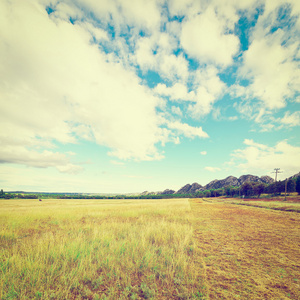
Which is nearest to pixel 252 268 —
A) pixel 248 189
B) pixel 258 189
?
pixel 258 189

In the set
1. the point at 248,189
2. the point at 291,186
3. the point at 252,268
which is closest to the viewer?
the point at 252,268

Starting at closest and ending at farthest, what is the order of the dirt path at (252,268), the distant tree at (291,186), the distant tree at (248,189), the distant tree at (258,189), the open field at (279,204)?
the dirt path at (252,268) → the open field at (279,204) → the distant tree at (291,186) → the distant tree at (258,189) → the distant tree at (248,189)

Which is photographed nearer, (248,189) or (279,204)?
(279,204)

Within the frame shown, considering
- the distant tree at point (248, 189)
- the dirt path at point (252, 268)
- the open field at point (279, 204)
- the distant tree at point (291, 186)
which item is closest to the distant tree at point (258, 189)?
the distant tree at point (248, 189)

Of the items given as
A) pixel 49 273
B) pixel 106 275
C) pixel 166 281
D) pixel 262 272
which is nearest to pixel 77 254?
pixel 49 273

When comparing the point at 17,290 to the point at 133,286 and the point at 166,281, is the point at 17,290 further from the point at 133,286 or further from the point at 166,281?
the point at 166,281

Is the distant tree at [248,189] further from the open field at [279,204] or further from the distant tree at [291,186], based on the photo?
the open field at [279,204]

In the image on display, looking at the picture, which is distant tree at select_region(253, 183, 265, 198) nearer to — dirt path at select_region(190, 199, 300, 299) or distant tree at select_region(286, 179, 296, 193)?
distant tree at select_region(286, 179, 296, 193)

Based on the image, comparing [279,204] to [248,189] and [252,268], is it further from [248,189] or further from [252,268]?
[248,189]

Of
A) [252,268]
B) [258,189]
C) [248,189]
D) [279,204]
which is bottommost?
[248,189]

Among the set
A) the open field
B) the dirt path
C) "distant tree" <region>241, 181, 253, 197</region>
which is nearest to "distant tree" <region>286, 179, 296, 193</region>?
"distant tree" <region>241, 181, 253, 197</region>

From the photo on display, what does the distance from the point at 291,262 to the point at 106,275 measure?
6233mm

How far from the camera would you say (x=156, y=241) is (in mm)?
6289

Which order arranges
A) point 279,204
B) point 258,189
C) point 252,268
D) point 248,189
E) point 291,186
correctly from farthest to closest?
point 248,189 < point 258,189 < point 291,186 < point 279,204 < point 252,268
